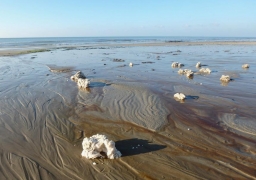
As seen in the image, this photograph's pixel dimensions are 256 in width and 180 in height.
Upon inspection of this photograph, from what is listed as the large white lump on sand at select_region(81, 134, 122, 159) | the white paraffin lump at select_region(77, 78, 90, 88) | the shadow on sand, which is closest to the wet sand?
the shadow on sand

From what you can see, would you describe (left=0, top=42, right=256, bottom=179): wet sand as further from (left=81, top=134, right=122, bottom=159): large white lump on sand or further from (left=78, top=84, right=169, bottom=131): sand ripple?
(left=81, top=134, right=122, bottom=159): large white lump on sand

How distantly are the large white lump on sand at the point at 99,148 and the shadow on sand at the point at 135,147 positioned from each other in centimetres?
31

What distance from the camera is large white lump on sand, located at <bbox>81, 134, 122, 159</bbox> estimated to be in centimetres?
486

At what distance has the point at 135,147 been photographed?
5.34 m

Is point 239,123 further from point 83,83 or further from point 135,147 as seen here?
point 83,83

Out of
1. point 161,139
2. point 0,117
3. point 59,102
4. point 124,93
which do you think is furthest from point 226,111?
point 0,117

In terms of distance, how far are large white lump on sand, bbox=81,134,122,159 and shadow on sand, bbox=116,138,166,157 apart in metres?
0.31

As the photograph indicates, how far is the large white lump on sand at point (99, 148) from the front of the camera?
4863 millimetres

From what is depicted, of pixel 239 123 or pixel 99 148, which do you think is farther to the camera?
pixel 239 123

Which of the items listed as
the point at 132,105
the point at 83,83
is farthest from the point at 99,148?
the point at 83,83

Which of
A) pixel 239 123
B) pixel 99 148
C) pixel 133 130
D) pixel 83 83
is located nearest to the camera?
pixel 99 148

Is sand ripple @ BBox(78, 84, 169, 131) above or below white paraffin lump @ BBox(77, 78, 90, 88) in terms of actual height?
below

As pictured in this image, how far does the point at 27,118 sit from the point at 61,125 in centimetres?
157

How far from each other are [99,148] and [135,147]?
1015mm
